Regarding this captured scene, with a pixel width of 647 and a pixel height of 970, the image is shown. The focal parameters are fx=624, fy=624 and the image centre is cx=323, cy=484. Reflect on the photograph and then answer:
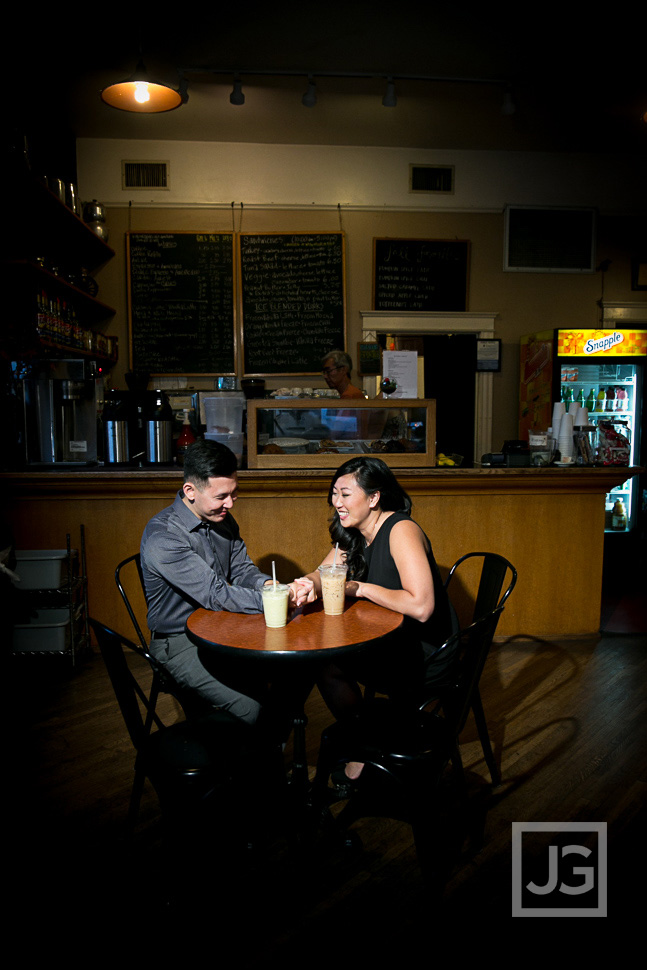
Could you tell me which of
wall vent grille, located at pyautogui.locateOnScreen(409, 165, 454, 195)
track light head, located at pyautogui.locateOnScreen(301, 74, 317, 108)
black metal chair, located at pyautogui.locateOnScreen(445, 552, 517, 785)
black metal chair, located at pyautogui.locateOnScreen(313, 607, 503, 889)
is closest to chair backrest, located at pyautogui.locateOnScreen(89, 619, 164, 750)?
black metal chair, located at pyautogui.locateOnScreen(313, 607, 503, 889)

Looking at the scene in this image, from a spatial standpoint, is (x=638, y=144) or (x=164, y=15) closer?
(x=164, y=15)

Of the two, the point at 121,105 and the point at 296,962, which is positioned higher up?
the point at 121,105

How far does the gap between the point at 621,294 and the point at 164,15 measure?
14.6ft

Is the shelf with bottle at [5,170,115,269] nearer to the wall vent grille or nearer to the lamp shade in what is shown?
the lamp shade

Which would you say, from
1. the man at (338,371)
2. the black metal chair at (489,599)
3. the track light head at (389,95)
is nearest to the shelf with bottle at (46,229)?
the man at (338,371)

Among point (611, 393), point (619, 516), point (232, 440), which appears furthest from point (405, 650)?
point (619, 516)

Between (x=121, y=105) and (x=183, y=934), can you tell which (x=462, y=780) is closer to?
(x=183, y=934)

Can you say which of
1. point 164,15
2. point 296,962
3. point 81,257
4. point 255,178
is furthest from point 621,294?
point 296,962

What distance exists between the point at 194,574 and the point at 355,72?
3.84 meters

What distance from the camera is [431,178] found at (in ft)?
18.4

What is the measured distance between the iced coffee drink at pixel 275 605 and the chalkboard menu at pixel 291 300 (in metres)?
3.95

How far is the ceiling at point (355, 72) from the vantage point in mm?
3682

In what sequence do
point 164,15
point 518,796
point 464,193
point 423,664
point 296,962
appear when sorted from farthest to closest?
point 464,193 → point 164,15 → point 518,796 → point 423,664 → point 296,962

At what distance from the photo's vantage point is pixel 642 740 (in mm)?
2736
